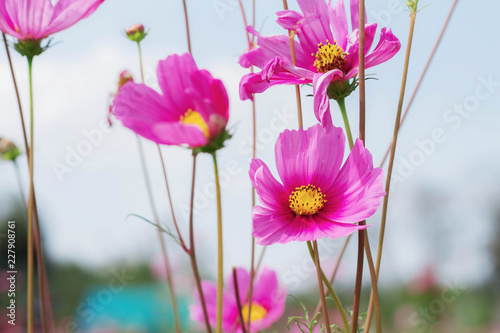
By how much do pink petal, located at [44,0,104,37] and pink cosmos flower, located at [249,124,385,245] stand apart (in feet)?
0.46

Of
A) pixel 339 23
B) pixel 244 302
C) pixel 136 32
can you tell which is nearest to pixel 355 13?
pixel 339 23

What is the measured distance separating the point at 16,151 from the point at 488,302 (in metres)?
3.03

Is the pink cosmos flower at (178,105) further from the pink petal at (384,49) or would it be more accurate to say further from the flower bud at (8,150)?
the flower bud at (8,150)

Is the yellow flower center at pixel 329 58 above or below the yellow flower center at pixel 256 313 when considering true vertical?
above

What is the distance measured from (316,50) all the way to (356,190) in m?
0.11

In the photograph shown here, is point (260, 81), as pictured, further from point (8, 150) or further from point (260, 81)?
point (8, 150)

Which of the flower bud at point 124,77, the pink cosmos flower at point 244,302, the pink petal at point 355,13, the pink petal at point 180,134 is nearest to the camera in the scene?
the pink petal at point 180,134

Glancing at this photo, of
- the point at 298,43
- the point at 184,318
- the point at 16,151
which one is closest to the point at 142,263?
the point at 184,318

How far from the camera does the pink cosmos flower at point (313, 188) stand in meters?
0.31

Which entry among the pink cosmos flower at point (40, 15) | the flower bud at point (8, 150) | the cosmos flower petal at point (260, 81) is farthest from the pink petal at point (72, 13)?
the flower bud at point (8, 150)

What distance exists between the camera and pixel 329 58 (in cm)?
35

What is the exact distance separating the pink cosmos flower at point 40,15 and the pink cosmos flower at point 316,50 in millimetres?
105

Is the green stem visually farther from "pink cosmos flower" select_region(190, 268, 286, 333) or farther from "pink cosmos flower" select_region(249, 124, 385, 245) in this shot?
"pink cosmos flower" select_region(190, 268, 286, 333)

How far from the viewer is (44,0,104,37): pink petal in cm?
34
